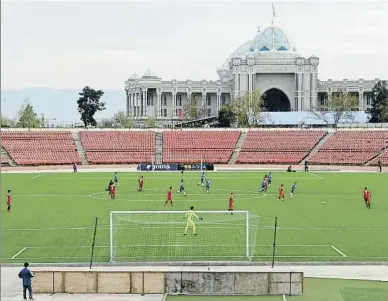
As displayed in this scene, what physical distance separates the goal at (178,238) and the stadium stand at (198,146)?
53511mm

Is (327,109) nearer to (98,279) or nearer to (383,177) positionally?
(383,177)

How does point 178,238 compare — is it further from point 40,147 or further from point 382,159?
point 40,147

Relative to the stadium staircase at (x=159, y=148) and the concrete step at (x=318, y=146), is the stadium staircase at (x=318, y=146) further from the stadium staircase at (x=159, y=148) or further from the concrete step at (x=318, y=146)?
the stadium staircase at (x=159, y=148)

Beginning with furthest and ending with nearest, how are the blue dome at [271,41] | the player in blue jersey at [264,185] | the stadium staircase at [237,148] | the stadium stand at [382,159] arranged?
1. the blue dome at [271,41]
2. the stadium staircase at [237,148]
3. the stadium stand at [382,159]
4. the player in blue jersey at [264,185]

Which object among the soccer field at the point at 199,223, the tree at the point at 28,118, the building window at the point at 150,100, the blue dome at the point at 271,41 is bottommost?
the soccer field at the point at 199,223

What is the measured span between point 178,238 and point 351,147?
64.5 metres

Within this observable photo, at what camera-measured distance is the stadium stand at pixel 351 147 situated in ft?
271

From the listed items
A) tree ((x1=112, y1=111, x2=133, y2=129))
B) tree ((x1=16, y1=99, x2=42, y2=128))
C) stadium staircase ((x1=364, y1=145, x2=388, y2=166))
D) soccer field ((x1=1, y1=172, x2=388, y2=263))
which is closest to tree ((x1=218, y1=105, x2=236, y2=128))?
tree ((x1=112, y1=111, x2=133, y2=129))

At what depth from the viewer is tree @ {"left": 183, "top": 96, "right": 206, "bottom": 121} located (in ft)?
504

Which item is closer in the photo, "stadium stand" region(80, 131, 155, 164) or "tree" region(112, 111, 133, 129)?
"stadium stand" region(80, 131, 155, 164)

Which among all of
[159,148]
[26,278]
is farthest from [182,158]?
[26,278]

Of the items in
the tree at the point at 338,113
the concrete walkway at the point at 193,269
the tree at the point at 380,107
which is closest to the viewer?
the concrete walkway at the point at 193,269

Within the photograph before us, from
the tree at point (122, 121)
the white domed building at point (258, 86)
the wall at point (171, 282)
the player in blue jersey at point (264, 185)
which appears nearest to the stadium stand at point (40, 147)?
the player in blue jersey at point (264, 185)

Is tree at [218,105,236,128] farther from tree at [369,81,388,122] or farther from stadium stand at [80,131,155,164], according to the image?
stadium stand at [80,131,155,164]
